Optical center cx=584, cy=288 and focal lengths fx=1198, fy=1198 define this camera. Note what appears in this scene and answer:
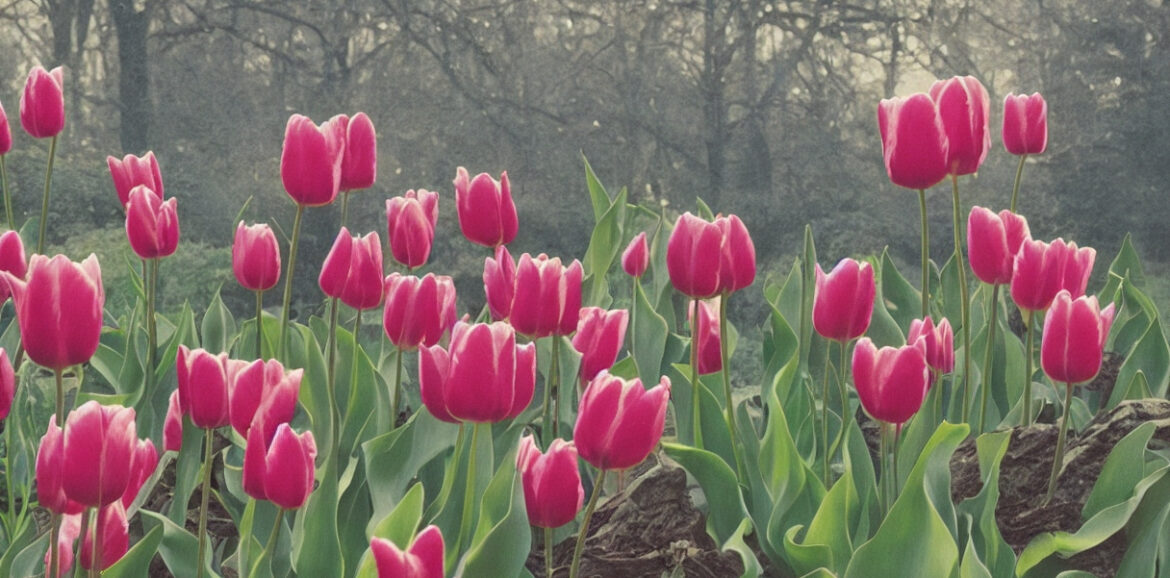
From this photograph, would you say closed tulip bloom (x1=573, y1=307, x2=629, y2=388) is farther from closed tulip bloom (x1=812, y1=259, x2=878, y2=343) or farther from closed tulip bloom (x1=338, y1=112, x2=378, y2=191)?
closed tulip bloom (x1=338, y1=112, x2=378, y2=191)

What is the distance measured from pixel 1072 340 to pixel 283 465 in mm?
Answer: 935

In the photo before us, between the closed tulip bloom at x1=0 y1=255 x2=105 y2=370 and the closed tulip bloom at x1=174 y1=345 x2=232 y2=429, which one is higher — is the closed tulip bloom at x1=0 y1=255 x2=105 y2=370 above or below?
above

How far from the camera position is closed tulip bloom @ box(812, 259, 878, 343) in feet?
4.84

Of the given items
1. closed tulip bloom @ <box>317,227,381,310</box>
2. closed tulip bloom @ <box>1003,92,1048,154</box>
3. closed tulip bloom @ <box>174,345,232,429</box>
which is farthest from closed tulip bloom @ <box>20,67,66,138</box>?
closed tulip bloom @ <box>1003,92,1048,154</box>

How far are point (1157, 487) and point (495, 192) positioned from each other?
105 cm

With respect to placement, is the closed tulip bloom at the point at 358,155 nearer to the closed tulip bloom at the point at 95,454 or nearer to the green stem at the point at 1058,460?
the closed tulip bloom at the point at 95,454

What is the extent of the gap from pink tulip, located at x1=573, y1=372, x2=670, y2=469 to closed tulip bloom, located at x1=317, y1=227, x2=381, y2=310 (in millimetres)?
699

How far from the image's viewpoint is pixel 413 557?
0.91m

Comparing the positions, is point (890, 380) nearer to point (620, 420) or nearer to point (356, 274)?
point (620, 420)

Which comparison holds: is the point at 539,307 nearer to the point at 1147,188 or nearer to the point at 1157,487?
the point at 1157,487

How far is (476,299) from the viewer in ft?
16.8

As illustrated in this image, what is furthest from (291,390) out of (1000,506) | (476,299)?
(476,299)

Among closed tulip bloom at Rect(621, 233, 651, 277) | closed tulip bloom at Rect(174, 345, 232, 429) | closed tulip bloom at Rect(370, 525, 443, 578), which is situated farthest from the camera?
closed tulip bloom at Rect(621, 233, 651, 277)

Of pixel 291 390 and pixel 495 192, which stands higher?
pixel 495 192
